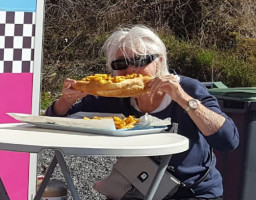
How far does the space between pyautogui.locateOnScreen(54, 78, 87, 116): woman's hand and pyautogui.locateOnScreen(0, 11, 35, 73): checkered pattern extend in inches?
23.4

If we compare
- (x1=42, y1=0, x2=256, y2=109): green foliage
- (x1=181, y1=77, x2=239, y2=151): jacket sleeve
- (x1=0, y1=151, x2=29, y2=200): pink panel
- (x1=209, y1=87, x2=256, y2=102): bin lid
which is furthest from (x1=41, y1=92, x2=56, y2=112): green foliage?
(x1=181, y1=77, x2=239, y2=151): jacket sleeve

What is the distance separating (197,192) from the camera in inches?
110

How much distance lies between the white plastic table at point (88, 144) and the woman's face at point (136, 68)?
38cm

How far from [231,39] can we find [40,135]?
6.60 meters

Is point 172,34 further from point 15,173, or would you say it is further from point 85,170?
point 15,173

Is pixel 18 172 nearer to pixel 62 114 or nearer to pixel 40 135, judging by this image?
pixel 62 114

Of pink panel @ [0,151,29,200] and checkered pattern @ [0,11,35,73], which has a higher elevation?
checkered pattern @ [0,11,35,73]

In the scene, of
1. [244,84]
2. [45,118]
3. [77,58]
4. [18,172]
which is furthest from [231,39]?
[45,118]

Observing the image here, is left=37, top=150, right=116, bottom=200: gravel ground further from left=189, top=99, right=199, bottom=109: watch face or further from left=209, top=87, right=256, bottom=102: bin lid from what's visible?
left=189, top=99, right=199, bottom=109: watch face

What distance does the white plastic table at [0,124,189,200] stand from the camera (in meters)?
2.16

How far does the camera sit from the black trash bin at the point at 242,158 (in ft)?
11.2

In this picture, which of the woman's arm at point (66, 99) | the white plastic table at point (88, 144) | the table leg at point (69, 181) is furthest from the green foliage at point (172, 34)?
the table leg at point (69, 181)

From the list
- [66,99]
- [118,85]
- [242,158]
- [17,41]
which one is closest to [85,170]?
[17,41]

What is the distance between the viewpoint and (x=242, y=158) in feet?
11.2
